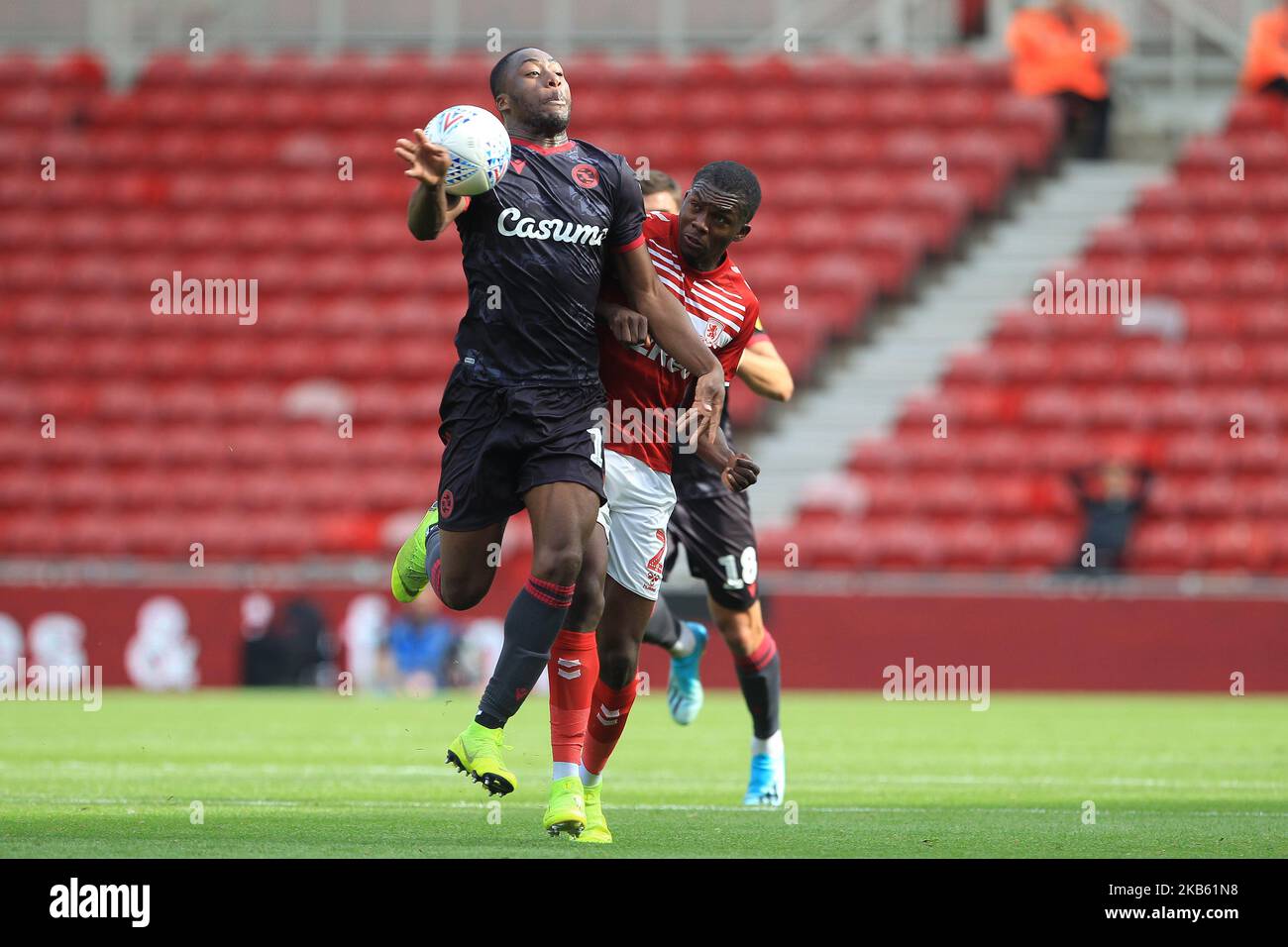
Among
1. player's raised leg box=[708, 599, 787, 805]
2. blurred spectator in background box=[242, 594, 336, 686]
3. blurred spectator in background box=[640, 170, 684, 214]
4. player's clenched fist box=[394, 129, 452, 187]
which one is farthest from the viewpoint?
blurred spectator in background box=[242, 594, 336, 686]

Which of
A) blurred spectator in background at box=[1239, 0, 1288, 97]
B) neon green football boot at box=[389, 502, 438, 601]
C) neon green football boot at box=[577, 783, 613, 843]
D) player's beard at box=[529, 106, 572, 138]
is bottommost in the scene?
neon green football boot at box=[577, 783, 613, 843]

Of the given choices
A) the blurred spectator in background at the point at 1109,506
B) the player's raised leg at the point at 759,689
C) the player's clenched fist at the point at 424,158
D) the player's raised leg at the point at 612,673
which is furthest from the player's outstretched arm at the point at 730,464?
the blurred spectator in background at the point at 1109,506

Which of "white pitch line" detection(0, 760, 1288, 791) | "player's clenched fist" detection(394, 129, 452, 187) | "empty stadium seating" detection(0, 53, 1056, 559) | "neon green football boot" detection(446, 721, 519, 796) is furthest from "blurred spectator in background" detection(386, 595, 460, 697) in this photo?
"player's clenched fist" detection(394, 129, 452, 187)

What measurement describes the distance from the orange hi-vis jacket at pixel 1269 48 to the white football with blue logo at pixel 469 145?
1680 centimetres

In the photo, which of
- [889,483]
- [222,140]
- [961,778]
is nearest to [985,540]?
[889,483]

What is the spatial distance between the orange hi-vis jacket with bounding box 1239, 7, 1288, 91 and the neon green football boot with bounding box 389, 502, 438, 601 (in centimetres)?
1640

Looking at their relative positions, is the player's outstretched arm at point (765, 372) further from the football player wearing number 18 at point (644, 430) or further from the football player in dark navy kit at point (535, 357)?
the football player in dark navy kit at point (535, 357)

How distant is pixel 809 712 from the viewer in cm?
1458

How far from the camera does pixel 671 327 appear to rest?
22.7 ft

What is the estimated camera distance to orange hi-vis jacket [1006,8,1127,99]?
21.6 m

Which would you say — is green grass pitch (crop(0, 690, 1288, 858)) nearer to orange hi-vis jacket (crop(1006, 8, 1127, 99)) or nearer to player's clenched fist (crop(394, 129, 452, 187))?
player's clenched fist (crop(394, 129, 452, 187))

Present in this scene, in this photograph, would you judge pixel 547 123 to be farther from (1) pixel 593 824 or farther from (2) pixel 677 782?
(2) pixel 677 782

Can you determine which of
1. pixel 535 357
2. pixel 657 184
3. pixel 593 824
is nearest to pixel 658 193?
pixel 657 184

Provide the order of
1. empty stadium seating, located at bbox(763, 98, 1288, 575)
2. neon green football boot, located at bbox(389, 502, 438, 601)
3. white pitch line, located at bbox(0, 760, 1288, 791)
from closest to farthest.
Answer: neon green football boot, located at bbox(389, 502, 438, 601) < white pitch line, located at bbox(0, 760, 1288, 791) < empty stadium seating, located at bbox(763, 98, 1288, 575)
